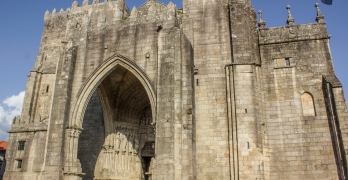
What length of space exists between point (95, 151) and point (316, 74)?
1077 cm

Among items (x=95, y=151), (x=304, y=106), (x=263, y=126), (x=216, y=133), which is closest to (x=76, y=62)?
(x=95, y=151)

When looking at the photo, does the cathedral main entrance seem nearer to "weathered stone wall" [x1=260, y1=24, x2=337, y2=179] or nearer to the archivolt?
the archivolt

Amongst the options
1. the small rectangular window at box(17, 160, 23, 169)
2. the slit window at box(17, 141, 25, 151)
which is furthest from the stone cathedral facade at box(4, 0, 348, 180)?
the slit window at box(17, 141, 25, 151)

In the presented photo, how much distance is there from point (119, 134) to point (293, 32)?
359 inches

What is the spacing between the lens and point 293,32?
14.0 m

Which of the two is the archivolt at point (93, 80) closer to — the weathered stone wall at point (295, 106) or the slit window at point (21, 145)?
the weathered stone wall at point (295, 106)

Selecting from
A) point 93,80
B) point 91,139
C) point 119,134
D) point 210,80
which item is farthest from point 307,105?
point 91,139

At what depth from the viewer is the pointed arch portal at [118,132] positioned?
14500mm

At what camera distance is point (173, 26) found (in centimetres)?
Answer: 1203

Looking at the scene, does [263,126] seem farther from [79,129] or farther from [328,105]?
[79,129]

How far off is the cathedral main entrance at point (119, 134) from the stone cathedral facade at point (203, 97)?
55 mm

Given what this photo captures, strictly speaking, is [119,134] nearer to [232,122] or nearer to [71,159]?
[71,159]

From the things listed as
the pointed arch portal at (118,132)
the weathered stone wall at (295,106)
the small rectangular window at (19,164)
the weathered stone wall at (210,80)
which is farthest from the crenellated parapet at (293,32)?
the small rectangular window at (19,164)

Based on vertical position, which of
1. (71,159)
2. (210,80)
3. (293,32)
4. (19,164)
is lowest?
(71,159)
